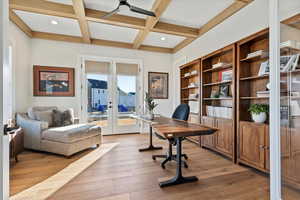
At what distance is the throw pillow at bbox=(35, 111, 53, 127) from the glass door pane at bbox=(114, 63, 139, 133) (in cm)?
168

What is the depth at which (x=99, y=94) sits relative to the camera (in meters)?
4.36

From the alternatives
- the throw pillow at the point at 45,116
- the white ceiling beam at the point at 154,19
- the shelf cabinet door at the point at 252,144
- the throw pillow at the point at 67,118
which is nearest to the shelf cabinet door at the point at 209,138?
the shelf cabinet door at the point at 252,144

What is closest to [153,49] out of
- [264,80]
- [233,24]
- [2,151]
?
[233,24]

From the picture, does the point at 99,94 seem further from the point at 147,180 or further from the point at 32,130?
the point at 147,180

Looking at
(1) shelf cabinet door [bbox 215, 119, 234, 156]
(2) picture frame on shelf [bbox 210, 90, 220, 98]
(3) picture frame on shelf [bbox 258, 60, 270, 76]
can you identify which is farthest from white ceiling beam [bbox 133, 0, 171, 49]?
(1) shelf cabinet door [bbox 215, 119, 234, 156]

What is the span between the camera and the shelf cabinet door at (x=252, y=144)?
204cm

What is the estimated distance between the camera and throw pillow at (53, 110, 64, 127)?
3.29m

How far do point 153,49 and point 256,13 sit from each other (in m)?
2.86

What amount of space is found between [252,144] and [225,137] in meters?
0.50

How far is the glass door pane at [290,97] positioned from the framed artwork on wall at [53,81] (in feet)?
14.1

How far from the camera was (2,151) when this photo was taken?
34.1 inches

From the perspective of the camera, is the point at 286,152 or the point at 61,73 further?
the point at 61,73

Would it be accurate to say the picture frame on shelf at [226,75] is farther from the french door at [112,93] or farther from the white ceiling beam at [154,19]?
the french door at [112,93]

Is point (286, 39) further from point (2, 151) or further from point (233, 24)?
point (2, 151)
